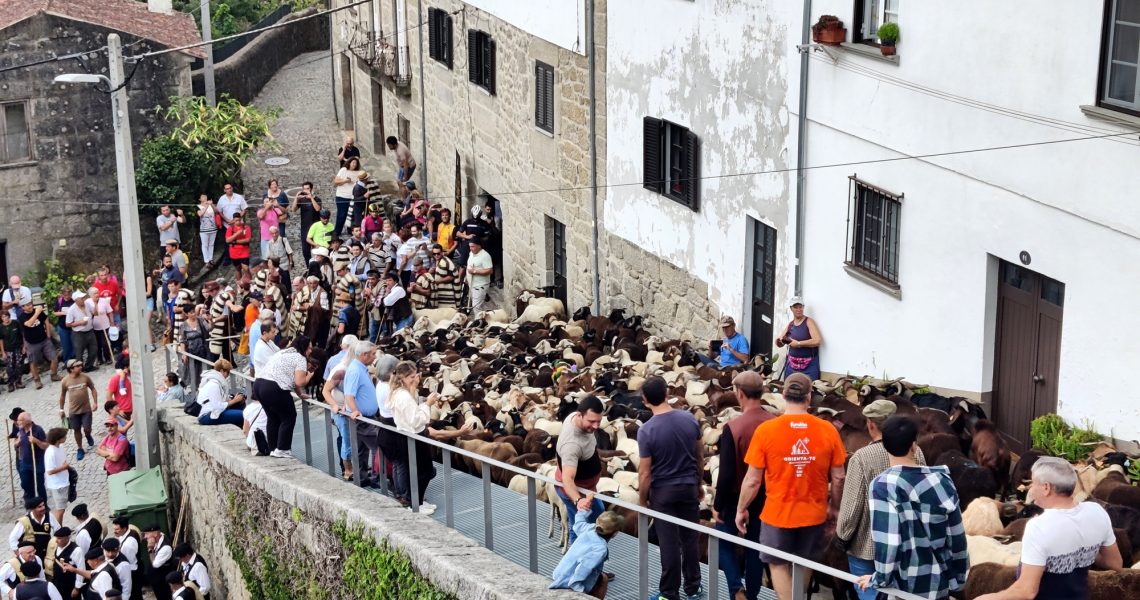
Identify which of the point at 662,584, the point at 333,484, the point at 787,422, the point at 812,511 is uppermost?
the point at 787,422

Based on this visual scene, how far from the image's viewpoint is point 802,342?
14.5 meters

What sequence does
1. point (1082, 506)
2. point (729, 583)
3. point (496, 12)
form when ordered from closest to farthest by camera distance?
point (1082, 506) → point (729, 583) → point (496, 12)

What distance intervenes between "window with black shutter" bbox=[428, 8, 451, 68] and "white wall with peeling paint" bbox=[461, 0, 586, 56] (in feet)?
11.4

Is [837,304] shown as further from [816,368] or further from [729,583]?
[729,583]

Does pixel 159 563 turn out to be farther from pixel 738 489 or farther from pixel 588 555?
pixel 738 489

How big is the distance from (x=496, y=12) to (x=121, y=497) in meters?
10.1

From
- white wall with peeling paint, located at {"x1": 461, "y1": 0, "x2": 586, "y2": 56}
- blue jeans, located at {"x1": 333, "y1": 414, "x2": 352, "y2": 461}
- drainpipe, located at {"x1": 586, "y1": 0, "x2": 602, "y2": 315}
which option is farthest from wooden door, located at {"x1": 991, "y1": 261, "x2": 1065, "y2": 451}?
white wall with peeling paint, located at {"x1": 461, "y1": 0, "x2": 586, "y2": 56}

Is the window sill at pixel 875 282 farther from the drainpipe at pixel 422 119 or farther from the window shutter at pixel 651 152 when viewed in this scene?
the drainpipe at pixel 422 119

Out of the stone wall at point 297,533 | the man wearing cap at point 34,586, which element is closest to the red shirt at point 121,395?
the stone wall at point 297,533

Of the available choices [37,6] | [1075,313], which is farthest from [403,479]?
[37,6]

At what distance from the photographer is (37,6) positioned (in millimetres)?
27062

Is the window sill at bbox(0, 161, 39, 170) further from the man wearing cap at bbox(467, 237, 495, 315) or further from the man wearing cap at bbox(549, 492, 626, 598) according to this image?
the man wearing cap at bbox(549, 492, 626, 598)

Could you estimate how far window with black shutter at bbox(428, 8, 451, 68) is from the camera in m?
26.0

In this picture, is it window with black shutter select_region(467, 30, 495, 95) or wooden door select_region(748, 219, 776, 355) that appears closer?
wooden door select_region(748, 219, 776, 355)
